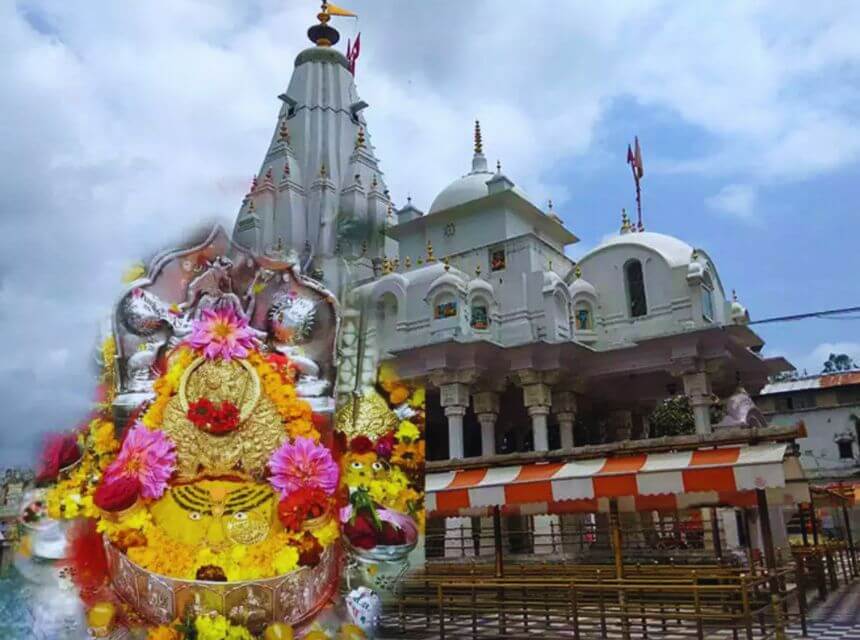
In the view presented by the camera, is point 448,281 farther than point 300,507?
Yes

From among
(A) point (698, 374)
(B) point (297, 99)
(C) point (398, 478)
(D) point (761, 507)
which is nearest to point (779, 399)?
(A) point (698, 374)

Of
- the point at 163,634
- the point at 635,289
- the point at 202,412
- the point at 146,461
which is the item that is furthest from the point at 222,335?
the point at 635,289

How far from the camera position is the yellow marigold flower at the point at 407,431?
8820 millimetres

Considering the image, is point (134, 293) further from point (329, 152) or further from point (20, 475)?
point (329, 152)

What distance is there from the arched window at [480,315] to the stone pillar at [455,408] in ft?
6.69

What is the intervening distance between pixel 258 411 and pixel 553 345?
1267 centimetres

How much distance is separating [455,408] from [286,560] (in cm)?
1203

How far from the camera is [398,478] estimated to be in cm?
874

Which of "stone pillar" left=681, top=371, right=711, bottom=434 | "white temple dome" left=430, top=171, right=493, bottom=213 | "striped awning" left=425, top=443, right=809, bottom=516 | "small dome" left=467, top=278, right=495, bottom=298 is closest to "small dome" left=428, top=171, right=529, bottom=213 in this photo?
"white temple dome" left=430, top=171, right=493, bottom=213

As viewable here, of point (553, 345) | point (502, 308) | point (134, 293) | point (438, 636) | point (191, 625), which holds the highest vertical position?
point (502, 308)

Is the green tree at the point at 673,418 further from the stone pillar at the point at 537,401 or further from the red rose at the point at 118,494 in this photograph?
the red rose at the point at 118,494

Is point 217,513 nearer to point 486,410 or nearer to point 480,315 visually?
point 486,410

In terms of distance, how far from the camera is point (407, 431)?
29.1ft

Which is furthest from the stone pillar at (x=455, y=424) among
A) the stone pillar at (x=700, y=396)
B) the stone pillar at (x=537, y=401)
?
the stone pillar at (x=700, y=396)
